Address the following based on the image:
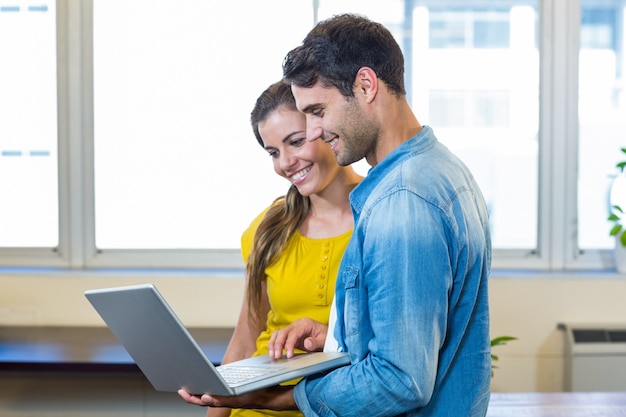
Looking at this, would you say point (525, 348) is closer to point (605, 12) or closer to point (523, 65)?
point (523, 65)

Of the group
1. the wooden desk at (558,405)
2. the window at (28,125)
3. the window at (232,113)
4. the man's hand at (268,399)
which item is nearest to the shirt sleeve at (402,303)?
the man's hand at (268,399)

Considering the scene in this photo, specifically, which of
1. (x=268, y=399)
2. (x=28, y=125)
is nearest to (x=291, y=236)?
(x=268, y=399)

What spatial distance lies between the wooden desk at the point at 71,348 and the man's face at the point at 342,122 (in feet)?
5.58

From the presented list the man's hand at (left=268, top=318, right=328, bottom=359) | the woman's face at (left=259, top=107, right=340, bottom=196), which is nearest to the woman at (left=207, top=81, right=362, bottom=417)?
the woman's face at (left=259, top=107, right=340, bottom=196)

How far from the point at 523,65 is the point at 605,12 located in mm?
401

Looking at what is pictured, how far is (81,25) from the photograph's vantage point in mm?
3631

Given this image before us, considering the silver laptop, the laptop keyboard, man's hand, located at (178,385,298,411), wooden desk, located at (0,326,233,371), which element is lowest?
wooden desk, located at (0,326,233,371)

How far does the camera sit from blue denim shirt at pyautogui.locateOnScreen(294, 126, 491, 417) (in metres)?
1.15

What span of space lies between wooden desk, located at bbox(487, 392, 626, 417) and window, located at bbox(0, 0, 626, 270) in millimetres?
1457

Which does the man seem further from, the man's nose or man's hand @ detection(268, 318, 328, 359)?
man's hand @ detection(268, 318, 328, 359)

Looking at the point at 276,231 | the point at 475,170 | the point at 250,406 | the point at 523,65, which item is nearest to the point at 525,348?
the point at 475,170

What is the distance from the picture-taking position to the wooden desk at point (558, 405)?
2.01 m

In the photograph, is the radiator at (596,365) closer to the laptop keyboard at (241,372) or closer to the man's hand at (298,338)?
the man's hand at (298,338)

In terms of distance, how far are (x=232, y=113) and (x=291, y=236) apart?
67.2 inches
